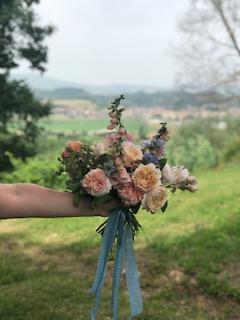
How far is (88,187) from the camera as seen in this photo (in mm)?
3066

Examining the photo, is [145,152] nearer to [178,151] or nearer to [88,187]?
[88,187]

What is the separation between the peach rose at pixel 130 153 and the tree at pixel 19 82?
697 inches

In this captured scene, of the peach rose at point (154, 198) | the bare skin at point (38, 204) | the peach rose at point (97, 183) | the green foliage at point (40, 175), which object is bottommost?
the green foliage at point (40, 175)

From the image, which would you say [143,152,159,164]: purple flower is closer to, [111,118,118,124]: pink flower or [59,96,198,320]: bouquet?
[59,96,198,320]: bouquet

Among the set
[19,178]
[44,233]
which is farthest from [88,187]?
[19,178]

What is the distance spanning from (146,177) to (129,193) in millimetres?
136

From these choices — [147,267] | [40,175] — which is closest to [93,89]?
[40,175]

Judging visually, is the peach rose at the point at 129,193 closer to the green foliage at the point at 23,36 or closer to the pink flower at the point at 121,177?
the pink flower at the point at 121,177

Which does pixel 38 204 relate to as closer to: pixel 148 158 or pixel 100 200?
pixel 100 200

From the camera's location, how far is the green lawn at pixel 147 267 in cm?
516

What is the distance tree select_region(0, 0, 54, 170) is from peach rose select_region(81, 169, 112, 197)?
1772cm

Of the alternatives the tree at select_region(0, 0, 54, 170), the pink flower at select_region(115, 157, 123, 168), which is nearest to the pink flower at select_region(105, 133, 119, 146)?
the pink flower at select_region(115, 157, 123, 168)

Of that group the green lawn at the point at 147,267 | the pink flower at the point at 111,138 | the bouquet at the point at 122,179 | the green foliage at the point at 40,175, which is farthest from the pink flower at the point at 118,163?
the green foliage at the point at 40,175

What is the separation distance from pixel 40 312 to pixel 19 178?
30.8ft
